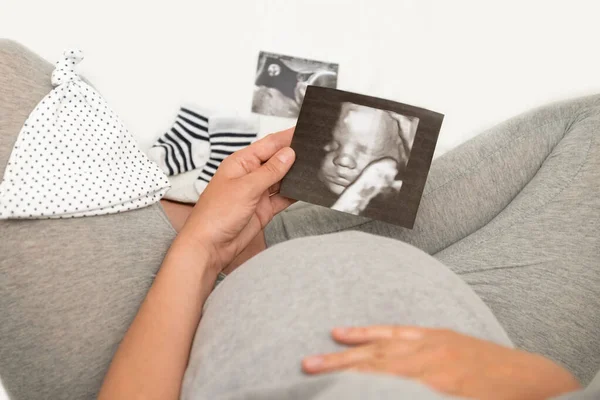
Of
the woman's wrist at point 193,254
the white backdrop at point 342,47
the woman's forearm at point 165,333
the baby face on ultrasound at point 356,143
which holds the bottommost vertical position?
the woman's forearm at point 165,333

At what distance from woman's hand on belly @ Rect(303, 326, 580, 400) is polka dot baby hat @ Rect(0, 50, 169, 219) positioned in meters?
0.46

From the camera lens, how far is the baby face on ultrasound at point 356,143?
858 mm

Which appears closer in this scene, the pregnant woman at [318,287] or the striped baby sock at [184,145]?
the pregnant woman at [318,287]

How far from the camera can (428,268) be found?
2.05 feet

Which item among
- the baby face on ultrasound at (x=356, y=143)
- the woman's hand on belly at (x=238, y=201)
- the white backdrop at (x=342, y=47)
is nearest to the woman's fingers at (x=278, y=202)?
the woman's hand on belly at (x=238, y=201)

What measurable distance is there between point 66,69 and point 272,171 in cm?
41

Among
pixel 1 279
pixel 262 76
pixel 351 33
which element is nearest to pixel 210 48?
pixel 262 76

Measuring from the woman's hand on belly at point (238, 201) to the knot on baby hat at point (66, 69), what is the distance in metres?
0.31

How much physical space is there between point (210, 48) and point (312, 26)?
0.96 feet

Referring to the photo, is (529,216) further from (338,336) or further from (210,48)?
(210,48)

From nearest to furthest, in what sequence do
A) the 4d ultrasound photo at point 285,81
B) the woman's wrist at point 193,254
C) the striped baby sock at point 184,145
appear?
the woman's wrist at point 193,254, the striped baby sock at point 184,145, the 4d ultrasound photo at point 285,81

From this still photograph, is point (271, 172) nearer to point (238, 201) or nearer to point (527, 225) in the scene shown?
point (238, 201)

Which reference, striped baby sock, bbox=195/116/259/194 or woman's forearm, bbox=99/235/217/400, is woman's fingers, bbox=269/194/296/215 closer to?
woman's forearm, bbox=99/235/217/400

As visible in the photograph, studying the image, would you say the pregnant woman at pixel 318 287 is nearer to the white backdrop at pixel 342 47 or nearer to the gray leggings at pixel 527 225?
the gray leggings at pixel 527 225
